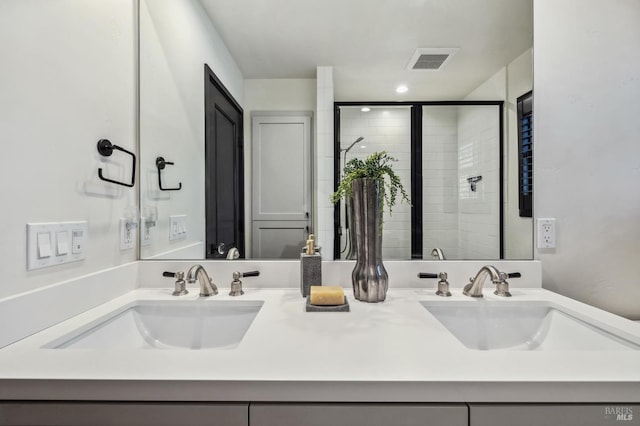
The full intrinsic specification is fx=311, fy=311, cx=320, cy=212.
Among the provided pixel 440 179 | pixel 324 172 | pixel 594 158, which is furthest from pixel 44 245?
pixel 594 158

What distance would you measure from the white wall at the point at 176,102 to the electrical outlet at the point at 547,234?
1307mm

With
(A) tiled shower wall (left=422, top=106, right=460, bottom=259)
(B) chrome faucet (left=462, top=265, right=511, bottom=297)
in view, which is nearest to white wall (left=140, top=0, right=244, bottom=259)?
(A) tiled shower wall (left=422, top=106, right=460, bottom=259)

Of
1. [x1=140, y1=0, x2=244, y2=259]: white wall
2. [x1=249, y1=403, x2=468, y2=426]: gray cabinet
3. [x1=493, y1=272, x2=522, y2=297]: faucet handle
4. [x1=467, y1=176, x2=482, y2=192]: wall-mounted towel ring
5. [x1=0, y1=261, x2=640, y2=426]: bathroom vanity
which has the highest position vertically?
[x1=140, y1=0, x2=244, y2=259]: white wall

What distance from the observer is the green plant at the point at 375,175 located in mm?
1059

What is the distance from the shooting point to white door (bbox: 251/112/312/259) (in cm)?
125

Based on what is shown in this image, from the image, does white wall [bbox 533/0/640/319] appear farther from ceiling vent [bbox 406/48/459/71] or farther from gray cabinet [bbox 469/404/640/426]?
gray cabinet [bbox 469/404/640/426]

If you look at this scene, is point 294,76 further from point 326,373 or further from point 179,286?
point 326,373

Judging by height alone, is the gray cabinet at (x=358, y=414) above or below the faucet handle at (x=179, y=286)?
below

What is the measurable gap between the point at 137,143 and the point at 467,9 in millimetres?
1405

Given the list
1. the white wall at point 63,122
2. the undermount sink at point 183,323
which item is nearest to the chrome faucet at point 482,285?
the undermount sink at point 183,323

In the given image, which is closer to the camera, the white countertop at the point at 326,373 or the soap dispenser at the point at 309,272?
the white countertop at the point at 326,373

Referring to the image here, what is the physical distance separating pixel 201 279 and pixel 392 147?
86cm

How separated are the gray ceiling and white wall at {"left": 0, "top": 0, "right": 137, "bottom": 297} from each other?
470 millimetres

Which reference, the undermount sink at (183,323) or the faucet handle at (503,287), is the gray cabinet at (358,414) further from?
the faucet handle at (503,287)
